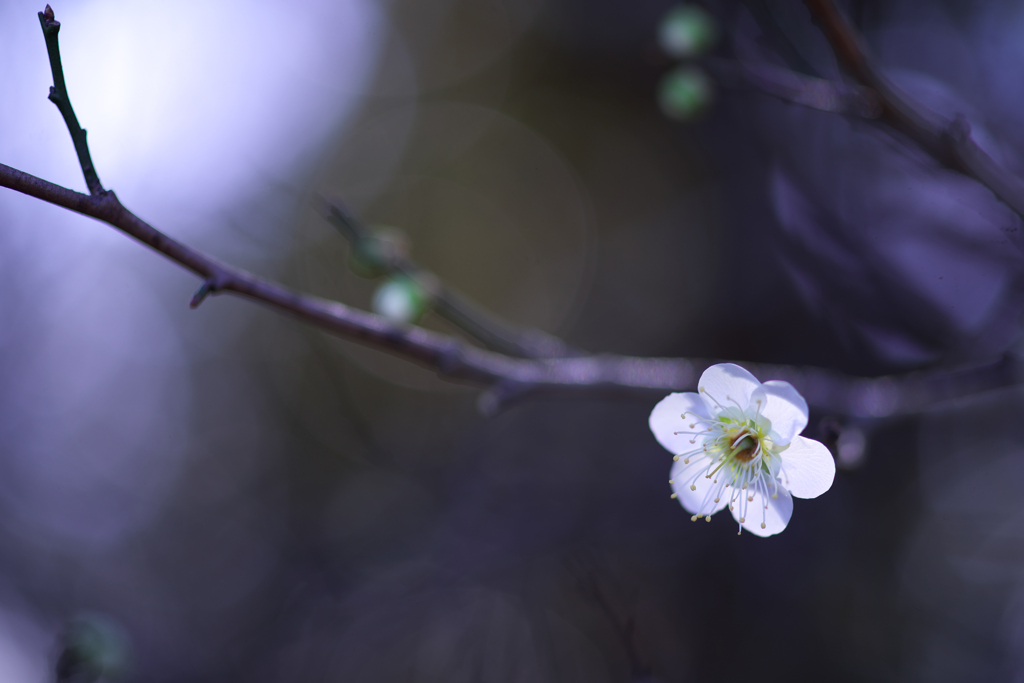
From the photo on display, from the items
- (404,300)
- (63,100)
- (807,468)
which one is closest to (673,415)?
(807,468)

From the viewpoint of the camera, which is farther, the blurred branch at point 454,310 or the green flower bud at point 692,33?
the green flower bud at point 692,33

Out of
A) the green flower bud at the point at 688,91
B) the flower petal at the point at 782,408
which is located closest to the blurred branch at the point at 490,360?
the flower petal at the point at 782,408

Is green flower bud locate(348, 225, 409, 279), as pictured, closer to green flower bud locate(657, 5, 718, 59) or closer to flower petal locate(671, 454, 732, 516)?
flower petal locate(671, 454, 732, 516)

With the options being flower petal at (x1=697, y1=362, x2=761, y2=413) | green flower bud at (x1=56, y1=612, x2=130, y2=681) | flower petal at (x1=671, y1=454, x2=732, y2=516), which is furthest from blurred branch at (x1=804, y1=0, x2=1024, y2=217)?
green flower bud at (x1=56, y1=612, x2=130, y2=681)

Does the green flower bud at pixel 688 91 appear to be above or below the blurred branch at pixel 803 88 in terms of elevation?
above

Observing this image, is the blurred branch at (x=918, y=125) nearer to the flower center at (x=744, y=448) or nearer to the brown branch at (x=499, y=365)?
the brown branch at (x=499, y=365)

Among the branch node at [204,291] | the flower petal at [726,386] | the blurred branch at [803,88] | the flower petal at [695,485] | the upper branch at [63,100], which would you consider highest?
the blurred branch at [803,88]

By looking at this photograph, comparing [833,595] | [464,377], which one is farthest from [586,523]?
[464,377]
